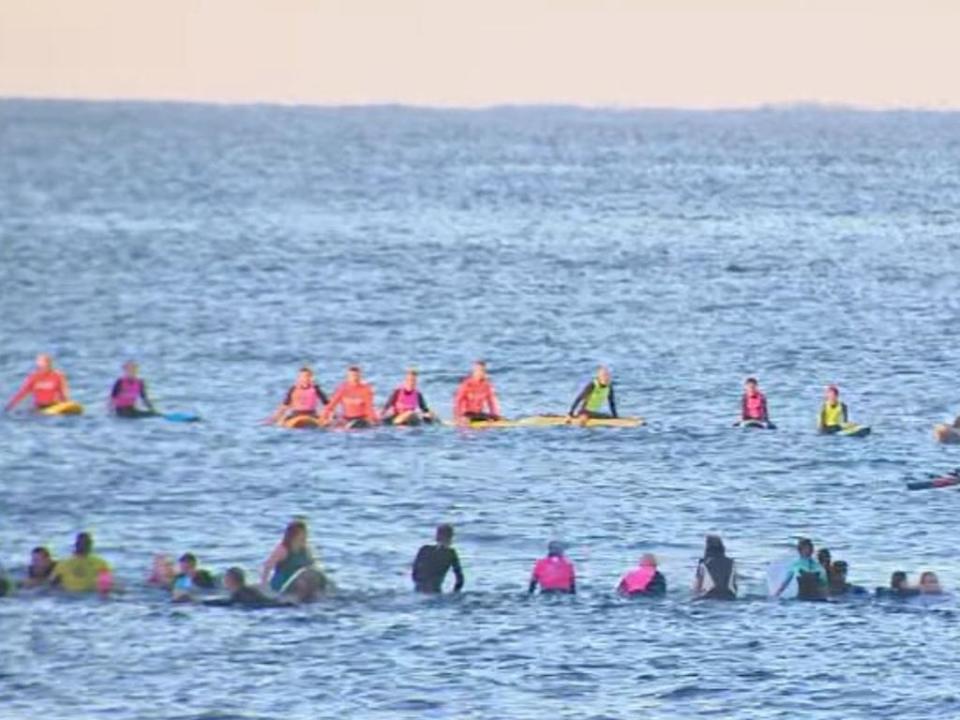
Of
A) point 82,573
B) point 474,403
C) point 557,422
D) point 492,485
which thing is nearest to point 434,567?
point 82,573

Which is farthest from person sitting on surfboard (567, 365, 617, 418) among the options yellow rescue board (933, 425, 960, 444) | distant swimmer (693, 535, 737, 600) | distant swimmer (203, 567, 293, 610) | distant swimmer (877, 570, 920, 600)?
distant swimmer (203, 567, 293, 610)

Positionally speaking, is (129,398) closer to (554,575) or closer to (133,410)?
(133,410)

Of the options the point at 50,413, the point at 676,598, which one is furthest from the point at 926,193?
the point at 676,598

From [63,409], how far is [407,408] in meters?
7.55

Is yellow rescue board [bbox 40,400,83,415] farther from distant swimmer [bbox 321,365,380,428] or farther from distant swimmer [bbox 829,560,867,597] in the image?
distant swimmer [bbox 829,560,867,597]

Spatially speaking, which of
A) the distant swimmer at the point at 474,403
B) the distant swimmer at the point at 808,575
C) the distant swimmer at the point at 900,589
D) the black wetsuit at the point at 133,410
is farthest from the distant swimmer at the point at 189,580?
the black wetsuit at the point at 133,410

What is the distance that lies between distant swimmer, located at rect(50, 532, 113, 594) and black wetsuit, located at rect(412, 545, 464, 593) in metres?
4.53

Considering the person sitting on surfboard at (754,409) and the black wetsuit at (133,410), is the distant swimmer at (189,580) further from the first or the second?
the person sitting on surfboard at (754,409)

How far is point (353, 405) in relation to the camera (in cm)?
6388

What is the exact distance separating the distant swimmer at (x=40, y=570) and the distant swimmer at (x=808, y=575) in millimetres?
10828

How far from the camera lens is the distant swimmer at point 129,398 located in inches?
2618

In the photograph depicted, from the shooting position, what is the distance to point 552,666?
41594 mm

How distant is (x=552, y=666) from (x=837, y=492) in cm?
1691

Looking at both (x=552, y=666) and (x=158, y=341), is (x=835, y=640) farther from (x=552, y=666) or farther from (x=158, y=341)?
(x=158, y=341)
